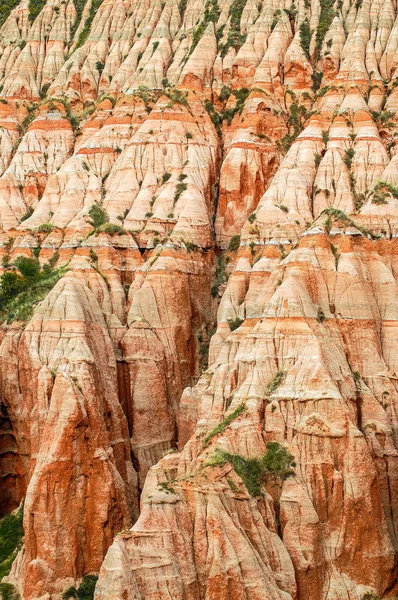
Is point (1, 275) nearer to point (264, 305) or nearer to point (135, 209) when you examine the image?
point (135, 209)

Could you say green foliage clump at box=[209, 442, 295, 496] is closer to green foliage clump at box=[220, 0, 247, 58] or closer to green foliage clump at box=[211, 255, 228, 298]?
green foliage clump at box=[211, 255, 228, 298]

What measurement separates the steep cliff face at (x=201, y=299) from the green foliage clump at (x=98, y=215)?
0.34m

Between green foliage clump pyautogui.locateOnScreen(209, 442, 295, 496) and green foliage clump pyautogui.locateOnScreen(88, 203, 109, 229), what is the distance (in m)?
27.6

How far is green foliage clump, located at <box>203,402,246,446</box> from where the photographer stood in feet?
200

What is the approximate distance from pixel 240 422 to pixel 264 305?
1009 cm

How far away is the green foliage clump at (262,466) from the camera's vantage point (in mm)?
57344

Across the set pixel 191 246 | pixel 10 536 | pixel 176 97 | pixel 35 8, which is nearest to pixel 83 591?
pixel 10 536

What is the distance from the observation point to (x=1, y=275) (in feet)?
278

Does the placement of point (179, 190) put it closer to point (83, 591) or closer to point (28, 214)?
point (28, 214)

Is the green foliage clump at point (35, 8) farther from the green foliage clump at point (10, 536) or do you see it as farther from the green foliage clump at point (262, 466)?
the green foliage clump at point (262, 466)

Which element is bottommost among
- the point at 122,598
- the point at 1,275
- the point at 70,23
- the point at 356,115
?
the point at 122,598

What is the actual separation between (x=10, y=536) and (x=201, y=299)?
1975 centimetres

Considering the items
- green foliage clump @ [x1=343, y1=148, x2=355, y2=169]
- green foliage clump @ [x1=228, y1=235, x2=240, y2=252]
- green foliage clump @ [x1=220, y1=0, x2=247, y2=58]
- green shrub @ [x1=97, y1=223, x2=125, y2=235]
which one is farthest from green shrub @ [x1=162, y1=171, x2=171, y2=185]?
green foliage clump @ [x1=220, y1=0, x2=247, y2=58]

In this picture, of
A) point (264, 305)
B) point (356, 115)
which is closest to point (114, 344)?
point (264, 305)
